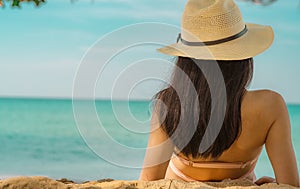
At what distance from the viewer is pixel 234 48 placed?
285cm

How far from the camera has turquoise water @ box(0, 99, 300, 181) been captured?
321 cm

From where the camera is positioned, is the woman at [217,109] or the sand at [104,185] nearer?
the sand at [104,185]

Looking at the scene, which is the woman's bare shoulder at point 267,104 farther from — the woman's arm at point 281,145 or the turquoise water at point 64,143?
the turquoise water at point 64,143

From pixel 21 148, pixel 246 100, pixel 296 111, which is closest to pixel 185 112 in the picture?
pixel 246 100

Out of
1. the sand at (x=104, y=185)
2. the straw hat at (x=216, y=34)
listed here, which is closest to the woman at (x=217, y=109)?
the straw hat at (x=216, y=34)

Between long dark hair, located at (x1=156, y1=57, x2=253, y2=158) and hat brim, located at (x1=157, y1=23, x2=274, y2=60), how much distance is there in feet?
0.13

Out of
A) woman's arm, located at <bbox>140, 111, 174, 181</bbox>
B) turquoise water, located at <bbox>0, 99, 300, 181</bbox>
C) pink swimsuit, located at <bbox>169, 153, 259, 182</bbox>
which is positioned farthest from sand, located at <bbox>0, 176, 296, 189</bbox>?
turquoise water, located at <bbox>0, 99, 300, 181</bbox>

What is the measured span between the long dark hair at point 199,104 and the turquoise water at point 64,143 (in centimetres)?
19

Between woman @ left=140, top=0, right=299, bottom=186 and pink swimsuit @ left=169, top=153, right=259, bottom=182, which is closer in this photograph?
woman @ left=140, top=0, right=299, bottom=186

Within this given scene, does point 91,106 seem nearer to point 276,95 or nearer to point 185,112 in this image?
point 185,112

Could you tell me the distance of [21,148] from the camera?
16062mm

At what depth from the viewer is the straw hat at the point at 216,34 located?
2863 mm

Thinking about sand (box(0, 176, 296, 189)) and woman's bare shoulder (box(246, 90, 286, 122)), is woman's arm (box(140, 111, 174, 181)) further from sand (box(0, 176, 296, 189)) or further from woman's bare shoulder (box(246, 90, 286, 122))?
woman's bare shoulder (box(246, 90, 286, 122))

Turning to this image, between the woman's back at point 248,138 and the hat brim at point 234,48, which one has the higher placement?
the hat brim at point 234,48
